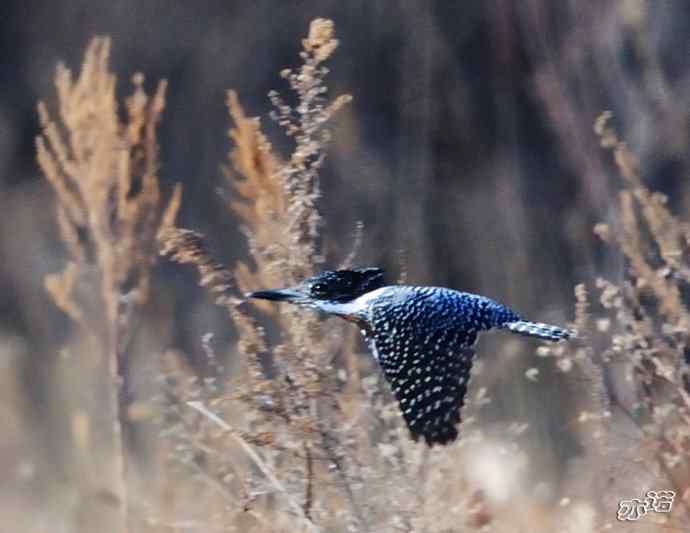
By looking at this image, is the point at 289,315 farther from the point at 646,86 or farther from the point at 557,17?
the point at 557,17

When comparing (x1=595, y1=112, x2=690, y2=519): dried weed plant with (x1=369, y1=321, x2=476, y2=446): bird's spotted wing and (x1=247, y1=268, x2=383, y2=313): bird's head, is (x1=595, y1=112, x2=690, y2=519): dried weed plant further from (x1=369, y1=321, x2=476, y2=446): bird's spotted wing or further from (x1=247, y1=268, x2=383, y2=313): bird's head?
(x1=247, y1=268, x2=383, y2=313): bird's head

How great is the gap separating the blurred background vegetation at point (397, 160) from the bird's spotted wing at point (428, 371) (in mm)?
1017

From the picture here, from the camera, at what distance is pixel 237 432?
3.25 meters

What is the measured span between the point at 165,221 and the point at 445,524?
100 cm

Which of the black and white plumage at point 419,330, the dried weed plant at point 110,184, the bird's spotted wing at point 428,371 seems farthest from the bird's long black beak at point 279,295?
the dried weed plant at point 110,184

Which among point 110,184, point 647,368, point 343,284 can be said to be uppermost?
point 110,184

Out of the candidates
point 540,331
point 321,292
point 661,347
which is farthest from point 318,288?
point 661,347

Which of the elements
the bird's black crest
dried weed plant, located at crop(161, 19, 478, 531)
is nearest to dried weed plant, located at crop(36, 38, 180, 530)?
dried weed plant, located at crop(161, 19, 478, 531)

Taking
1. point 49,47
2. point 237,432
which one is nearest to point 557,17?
point 49,47

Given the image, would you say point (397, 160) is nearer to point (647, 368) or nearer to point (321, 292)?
point (647, 368)

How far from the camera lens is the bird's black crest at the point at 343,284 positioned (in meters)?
3.44

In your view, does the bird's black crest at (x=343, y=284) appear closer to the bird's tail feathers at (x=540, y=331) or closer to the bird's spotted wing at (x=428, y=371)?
the bird's spotted wing at (x=428, y=371)

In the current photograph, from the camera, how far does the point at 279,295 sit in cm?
344

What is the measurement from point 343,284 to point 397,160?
9.56 ft
